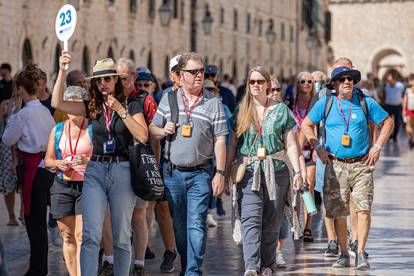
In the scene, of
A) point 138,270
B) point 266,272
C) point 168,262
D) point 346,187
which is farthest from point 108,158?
point 346,187

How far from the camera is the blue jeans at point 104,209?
8.84 metres

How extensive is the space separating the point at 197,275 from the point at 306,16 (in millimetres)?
57211

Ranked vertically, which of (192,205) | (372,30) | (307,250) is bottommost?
(307,250)

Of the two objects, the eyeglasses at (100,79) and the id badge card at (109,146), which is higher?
the eyeglasses at (100,79)

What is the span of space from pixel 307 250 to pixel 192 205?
2.92 m

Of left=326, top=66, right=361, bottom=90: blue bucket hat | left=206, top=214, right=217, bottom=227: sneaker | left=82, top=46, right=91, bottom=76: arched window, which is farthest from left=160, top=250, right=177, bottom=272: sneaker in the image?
left=82, top=46, right=91, bottom=76: arched window

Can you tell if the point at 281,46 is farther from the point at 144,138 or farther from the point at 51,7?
the point at 144,138

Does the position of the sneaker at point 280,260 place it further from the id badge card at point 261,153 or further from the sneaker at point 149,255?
the id badge card at point 261,153

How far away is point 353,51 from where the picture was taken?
292 feet

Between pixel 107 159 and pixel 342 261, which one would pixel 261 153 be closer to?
pixel 107 159

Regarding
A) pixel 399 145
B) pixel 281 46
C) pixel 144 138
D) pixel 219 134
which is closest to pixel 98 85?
pixel 144 138

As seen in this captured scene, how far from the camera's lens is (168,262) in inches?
435

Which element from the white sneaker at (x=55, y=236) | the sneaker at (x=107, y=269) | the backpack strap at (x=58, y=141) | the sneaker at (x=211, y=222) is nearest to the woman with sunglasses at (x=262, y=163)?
the sneaker at (x=107, y=269)

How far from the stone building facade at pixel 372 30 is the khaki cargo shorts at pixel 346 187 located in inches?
2988
